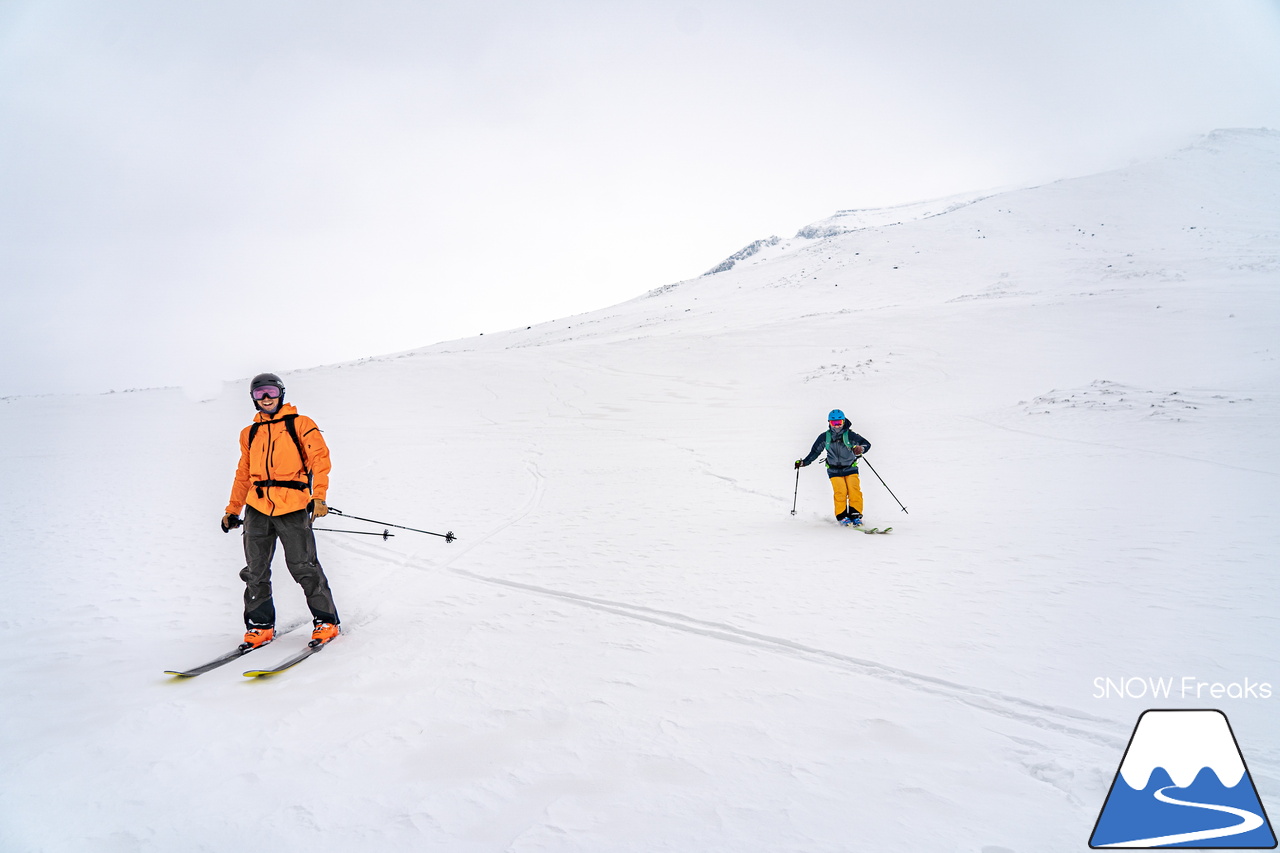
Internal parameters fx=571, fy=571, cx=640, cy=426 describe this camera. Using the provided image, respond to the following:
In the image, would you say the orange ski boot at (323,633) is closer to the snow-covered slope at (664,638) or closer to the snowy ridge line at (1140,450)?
the snow-covered slope at (664,638)

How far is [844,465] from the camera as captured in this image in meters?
8.77

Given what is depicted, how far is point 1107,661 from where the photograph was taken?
428cm

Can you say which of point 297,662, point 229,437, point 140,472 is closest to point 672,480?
point 297,662

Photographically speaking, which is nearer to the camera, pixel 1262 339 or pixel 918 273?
pixel 1262 339

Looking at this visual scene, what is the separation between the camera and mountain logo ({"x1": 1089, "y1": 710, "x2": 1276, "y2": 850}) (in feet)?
8.72

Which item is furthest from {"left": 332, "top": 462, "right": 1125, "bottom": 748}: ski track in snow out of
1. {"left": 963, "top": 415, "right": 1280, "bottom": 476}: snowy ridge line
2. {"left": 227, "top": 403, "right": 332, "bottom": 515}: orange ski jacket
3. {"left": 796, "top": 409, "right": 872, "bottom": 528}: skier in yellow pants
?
{"left": 963, "top": 415, "right": 1280, "bottom": 476}: snowy ridge line

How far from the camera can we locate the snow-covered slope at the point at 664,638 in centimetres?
289

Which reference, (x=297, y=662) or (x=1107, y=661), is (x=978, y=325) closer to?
(x=1107, y=661)

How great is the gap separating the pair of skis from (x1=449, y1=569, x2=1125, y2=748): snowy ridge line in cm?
223

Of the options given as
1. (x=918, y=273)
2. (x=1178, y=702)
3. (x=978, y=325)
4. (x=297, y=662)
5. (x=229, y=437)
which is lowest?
(x=1178, y=702)

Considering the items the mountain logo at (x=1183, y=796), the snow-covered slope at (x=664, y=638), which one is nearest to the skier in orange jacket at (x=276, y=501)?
the snow-covered slope at (x=664, y=638)

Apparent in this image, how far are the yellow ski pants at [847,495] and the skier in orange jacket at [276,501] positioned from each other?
22.7 ft

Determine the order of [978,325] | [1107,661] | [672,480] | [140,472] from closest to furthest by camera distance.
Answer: [1107,661] < [672,480] < [140,472] < [978,325]

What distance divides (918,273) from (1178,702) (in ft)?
159
